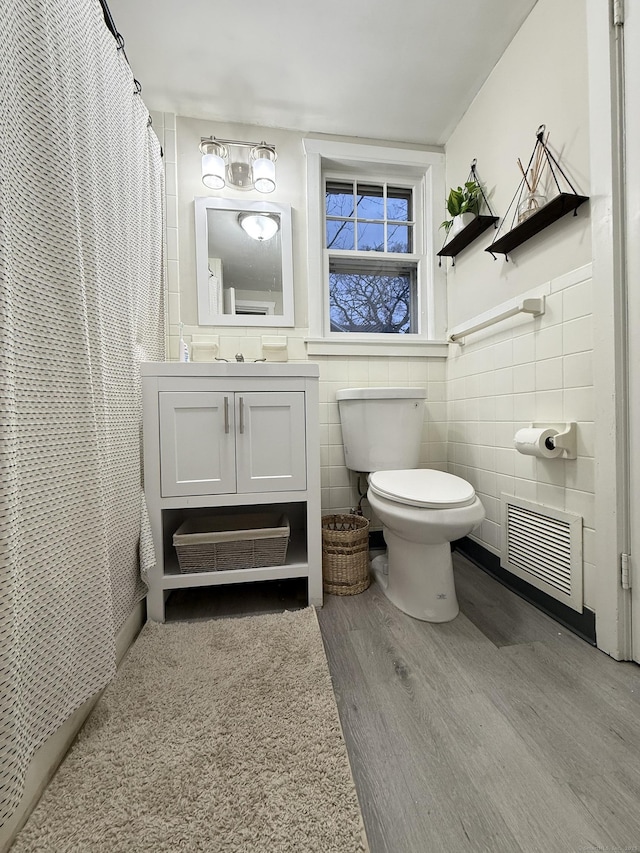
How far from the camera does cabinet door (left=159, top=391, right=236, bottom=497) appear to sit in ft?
4.07

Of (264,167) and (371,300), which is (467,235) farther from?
(264,167)

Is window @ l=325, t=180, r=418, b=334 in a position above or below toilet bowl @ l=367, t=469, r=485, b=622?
above

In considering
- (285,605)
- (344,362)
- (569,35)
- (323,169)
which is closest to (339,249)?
(323,169)

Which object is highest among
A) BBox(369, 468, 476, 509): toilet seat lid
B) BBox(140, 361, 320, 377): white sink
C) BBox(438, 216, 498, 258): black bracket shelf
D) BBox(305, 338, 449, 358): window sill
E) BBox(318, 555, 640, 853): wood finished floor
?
BBox(438, 216, 498, 258): black bracket shelf

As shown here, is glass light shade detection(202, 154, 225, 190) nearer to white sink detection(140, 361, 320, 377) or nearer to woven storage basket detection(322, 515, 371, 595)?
white sink detection(140, 361, 320, 377)

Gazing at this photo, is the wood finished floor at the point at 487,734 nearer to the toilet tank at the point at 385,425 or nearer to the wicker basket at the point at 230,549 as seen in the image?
the wicker basket at the point at 230,549

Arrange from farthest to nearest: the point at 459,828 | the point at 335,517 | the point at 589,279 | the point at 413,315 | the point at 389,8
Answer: the point at 413,315
the point at 335,517
the point at 389,8
the point at 589,279
the point at 459,828

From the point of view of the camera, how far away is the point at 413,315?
204 cm

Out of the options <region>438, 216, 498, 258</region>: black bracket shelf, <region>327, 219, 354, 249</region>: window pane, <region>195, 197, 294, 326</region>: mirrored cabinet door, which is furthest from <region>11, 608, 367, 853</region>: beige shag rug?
<region>327, 219, 354, 249</region>: window pane

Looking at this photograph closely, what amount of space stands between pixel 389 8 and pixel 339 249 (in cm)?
88

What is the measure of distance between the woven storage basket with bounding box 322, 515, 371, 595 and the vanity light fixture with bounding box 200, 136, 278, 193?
5.62 feet

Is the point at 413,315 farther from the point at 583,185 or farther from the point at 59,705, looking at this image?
the point at 59,705

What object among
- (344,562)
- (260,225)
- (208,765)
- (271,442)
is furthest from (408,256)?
(208,765)

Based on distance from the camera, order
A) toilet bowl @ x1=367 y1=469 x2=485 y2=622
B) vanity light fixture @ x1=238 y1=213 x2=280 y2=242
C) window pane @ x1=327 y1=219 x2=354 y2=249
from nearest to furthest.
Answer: toilet bowl @ x1=367 y1=469 x2=485 y2=622
vanity light fixture @ x1=238 y1=213 x2=280 y2=242
window pane @ x1=327 y1=219 x2=354 y2=249
